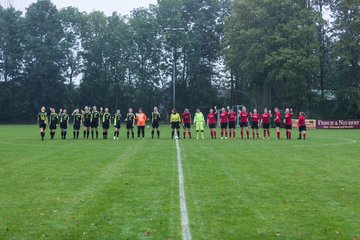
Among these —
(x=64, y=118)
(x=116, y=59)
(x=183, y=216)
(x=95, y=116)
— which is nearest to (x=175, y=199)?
(x=183, y=216)

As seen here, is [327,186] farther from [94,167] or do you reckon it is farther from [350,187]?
[94,167]

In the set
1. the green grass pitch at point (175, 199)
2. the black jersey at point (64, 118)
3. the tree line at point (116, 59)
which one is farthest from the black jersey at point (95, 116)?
the tree line at point (116, 59)

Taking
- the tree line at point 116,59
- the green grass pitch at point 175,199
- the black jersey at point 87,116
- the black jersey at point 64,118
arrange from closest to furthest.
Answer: the green grass pitch at point 175,199 < the black jersey at point 64,118 < the black jersey at point 87,116 < the tree line at point 116,59

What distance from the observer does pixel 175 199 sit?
31.3ft

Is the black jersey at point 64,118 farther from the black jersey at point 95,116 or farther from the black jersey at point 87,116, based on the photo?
the black jersey at point 95,116

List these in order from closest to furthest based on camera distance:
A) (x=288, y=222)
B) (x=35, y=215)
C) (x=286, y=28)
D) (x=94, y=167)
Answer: (x=288, y=222)
(x=35, y=215)
(x=94, y=167)
(x=286, y=28)

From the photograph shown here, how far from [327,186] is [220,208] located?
11.6 feet

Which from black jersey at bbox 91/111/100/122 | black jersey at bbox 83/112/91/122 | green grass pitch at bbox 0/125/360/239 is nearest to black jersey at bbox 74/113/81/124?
black jersey at bbox 83/112/91/122

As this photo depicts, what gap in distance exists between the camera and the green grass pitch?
730cm

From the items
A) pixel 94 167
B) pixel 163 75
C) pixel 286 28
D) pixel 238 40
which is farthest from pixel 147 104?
pixel 94 167

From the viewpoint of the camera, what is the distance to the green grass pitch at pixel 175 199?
730 centimetres

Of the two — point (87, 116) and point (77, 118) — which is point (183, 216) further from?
point (87, 116)

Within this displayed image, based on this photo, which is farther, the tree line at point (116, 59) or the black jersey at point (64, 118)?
the tree line at point (116, 59)

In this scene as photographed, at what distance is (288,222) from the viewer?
777 cm
